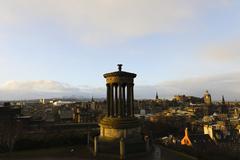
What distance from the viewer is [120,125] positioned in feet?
73.6

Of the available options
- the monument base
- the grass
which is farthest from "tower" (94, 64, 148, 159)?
the grass

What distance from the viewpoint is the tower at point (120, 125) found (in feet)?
70.2

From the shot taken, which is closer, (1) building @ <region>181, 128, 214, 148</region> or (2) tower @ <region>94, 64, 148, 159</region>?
(2) tower @ <region>94, 64, 148, 159</region>

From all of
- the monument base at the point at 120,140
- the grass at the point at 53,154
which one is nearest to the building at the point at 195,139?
the monument base at the point at 120,140

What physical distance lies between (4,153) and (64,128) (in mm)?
19217

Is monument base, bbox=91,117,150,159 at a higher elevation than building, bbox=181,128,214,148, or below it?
higher

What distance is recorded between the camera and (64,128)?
4216cm

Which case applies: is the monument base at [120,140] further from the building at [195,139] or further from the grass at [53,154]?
the building at [195,139]

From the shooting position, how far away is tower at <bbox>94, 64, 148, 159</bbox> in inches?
842

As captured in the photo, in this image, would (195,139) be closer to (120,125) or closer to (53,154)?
(120,125)

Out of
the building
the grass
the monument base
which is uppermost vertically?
the monument base

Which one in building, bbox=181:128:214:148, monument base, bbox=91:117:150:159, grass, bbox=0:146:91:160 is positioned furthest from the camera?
building, bbox=181:128:214:148

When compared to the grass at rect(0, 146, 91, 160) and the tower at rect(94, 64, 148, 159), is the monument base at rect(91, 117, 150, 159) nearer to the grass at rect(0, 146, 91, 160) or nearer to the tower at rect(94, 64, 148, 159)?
the tower at rect(94, 64, 148, 159)

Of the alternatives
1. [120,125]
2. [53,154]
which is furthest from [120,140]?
[53,154]
